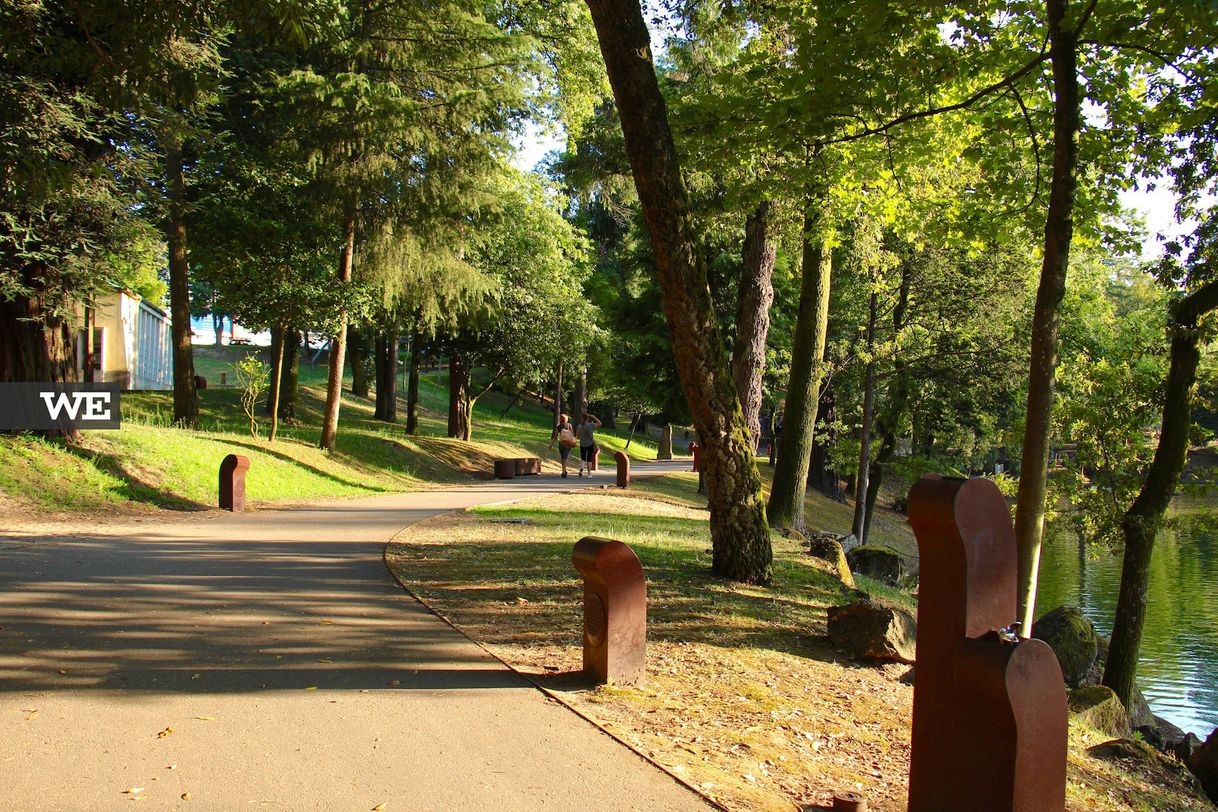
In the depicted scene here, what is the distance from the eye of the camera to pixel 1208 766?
32.7ft

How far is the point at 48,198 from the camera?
1359 centimetres

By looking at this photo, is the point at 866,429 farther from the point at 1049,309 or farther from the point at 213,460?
the point at 1049,309

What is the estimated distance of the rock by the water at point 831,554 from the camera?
1251 cm

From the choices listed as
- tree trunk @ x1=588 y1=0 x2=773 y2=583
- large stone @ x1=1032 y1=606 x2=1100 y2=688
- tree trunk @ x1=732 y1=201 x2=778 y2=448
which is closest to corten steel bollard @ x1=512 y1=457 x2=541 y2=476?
tree trunk @ x1=732 y1=201 x2=778 y2=448

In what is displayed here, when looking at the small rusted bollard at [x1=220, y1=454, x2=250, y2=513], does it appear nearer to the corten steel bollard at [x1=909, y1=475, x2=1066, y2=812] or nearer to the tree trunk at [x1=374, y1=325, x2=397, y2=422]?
the corten steel bollard at [x1=909, y1=475, x2=1066, y2=812]

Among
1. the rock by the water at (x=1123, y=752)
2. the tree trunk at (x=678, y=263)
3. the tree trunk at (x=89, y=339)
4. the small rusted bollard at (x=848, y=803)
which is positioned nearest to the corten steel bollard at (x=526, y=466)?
the tree trunk at (x=89, y=339)

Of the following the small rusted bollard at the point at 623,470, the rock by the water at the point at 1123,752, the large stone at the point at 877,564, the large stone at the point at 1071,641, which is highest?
the small rusted bollard at the point at 623,470

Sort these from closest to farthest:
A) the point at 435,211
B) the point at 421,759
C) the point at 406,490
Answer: the point at 421,759
the point at 435,211
the point at 406,490

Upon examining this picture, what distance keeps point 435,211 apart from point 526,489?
23.1 feet

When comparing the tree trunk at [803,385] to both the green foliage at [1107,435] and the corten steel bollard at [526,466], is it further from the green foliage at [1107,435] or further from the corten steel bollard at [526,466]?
the corten steel bollard at [526,466]

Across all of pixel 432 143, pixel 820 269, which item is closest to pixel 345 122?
pixel 432 143

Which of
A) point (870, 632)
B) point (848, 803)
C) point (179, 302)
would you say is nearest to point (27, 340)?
point (179, 302)

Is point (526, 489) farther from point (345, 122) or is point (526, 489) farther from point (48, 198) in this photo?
point (48, 198)

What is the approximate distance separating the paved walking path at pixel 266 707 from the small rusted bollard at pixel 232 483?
616 cm
